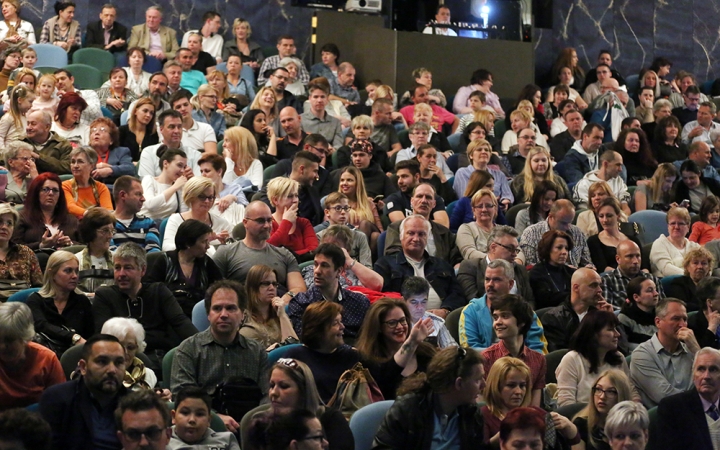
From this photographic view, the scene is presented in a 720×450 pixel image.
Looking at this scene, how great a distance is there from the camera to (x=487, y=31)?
10992 millimetres

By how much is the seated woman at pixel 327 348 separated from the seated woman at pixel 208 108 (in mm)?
4141

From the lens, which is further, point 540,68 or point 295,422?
point 540,68

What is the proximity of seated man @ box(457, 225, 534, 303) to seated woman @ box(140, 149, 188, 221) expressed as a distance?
157cm

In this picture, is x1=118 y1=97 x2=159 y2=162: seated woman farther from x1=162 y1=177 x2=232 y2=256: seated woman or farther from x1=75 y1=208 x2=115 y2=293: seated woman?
x1=75 y1=208 x2=115 y2=293: seated woman

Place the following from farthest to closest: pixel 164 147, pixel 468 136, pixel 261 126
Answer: pixel 468 136
pixel 261 126
pixel 164 147

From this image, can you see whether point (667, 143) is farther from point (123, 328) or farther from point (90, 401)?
point (90, 401)

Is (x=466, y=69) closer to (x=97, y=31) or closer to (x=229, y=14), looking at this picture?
(x=229, y=14)

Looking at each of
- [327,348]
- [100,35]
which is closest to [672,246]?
[327,348]

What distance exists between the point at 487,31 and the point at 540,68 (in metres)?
1.40

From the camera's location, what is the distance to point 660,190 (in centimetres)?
816

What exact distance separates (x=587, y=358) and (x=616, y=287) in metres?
1.27

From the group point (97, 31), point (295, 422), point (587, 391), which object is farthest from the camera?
point (97, 31)

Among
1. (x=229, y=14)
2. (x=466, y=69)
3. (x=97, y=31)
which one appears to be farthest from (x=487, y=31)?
(x=97, y=31)

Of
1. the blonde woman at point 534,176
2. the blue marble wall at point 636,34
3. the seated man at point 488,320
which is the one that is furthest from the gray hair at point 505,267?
the blue marble wall at point 636,34
